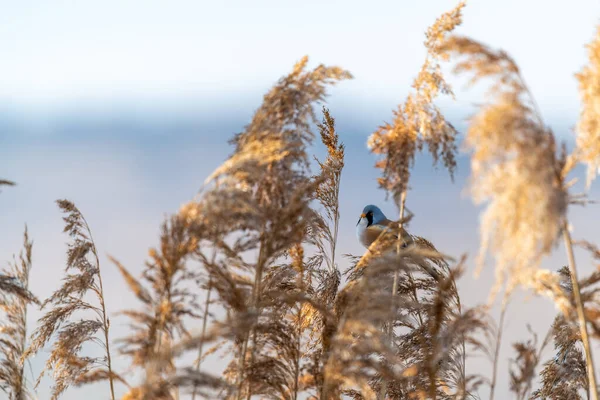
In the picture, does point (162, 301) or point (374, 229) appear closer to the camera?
point (162, 301)

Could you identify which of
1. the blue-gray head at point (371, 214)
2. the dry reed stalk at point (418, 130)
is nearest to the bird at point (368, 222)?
the blue-gray head at point (371, 214)

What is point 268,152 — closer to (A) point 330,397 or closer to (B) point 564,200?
(B) point 564,200

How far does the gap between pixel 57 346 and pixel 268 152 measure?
119 inches

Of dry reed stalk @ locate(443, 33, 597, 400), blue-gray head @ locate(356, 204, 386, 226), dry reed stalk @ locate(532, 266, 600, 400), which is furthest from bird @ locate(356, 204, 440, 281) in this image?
dry reed stalk @ locate(443, 33, 597, 400)

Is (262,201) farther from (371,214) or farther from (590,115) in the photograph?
(371,214)

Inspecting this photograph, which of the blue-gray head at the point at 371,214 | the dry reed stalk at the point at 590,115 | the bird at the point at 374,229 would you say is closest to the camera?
the dry reed stalk at the point at 590,115

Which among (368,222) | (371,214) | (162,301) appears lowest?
(162,301)

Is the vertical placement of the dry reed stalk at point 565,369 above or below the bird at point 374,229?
below

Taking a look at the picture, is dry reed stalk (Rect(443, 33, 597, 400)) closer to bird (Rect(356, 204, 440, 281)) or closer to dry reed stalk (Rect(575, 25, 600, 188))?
dry reed stalk (Rect(575, 25, 600, 188))

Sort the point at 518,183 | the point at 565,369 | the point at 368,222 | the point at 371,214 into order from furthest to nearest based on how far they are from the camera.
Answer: the point at 371,214
the point at 368,222
the point at 565,369
the point at 518,183

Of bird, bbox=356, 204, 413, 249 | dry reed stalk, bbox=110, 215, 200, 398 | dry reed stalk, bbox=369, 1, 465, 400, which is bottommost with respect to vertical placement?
dry reed stalk, bbox=110, 215, 200, 398

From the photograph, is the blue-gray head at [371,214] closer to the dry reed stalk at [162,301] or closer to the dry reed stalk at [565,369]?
the dry reed stalk at [565,369]

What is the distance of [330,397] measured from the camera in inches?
196

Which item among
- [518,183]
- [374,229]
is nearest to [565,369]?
[374,229]
